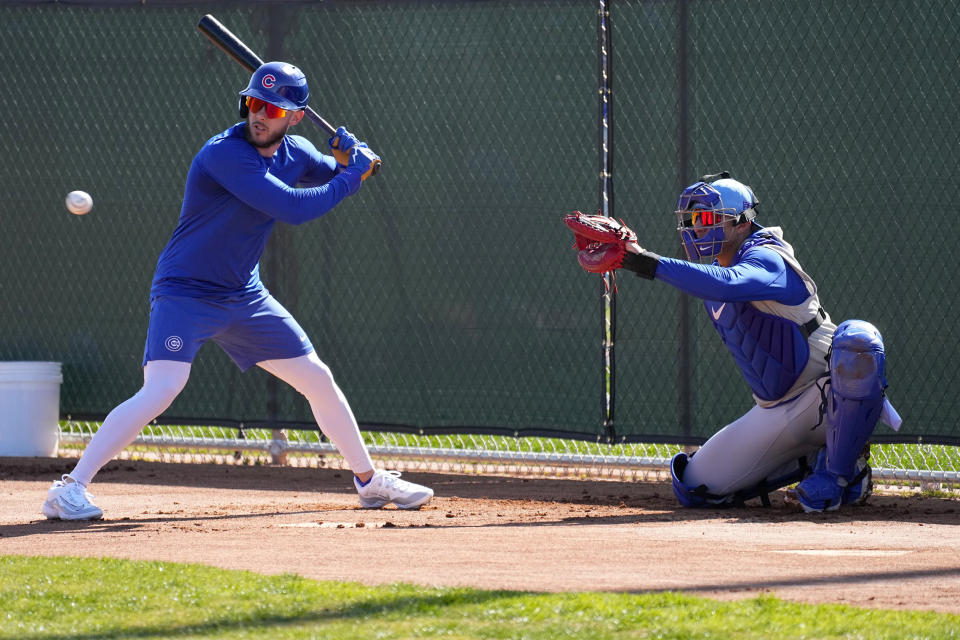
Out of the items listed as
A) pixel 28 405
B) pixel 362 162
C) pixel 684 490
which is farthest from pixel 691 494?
pixel 28 405

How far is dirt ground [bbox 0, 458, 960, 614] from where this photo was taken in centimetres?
451

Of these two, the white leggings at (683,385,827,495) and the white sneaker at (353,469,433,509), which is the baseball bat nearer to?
the white sneaker at (353,469,433,509)

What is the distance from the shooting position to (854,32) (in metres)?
7.09

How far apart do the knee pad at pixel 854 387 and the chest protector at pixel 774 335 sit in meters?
0.19

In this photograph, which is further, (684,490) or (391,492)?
(684,490)

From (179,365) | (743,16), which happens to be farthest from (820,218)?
(179,365)

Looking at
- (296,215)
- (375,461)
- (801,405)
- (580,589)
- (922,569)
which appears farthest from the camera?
(375,461)

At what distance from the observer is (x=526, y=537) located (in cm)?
552

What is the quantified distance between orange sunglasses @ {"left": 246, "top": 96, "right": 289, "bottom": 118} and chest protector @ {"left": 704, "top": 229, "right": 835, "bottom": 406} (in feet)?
6.53

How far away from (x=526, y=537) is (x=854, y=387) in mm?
1537

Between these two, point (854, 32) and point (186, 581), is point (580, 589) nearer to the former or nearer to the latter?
point (186, 581)

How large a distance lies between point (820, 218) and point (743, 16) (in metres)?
1.08

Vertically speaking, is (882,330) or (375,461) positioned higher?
(882,330)

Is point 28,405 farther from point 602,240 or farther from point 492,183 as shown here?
point 602,240
